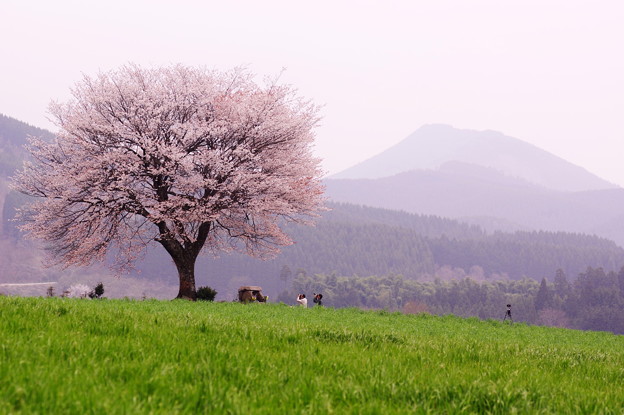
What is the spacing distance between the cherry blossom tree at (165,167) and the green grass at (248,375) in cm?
2226

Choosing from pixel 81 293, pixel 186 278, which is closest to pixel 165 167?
pixel 186 278

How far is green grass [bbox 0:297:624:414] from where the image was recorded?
4.95 meters

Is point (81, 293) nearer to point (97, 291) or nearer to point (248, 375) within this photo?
point (97, 291)

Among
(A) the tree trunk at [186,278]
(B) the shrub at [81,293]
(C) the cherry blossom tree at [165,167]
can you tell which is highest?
(C) the cherry blossom tree at [165,167]

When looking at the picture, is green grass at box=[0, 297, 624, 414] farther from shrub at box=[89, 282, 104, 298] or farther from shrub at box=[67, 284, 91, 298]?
shrub at box=[67, 284, 91, 298]

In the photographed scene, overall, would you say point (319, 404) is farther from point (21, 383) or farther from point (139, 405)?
point (21, 383)

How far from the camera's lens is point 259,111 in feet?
108

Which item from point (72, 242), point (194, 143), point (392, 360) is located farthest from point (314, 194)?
point (392, 360)

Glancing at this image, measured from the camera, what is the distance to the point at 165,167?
31.5 m

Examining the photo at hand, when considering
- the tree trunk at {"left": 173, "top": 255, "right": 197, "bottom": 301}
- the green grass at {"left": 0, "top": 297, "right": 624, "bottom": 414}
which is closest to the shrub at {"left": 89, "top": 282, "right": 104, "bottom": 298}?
the tree trunk at {"left": 173, "top": 255, "right": 197, "bottom": 301}

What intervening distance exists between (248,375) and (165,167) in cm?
2704

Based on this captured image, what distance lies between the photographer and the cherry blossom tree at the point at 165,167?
31203mm

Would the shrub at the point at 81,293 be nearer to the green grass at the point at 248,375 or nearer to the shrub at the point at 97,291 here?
the shrub at the point at 97,291

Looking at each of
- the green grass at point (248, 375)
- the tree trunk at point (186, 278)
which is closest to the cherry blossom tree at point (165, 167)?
the tree trunk at point (186, 278)
